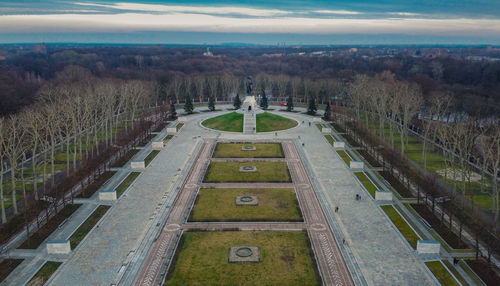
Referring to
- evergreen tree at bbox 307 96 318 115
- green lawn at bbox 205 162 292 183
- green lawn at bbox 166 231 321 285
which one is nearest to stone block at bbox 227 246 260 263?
green lawn at bbox 166 231 321 285

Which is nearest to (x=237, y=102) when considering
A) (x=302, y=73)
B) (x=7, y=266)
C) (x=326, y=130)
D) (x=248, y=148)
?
(x=326, y=130)

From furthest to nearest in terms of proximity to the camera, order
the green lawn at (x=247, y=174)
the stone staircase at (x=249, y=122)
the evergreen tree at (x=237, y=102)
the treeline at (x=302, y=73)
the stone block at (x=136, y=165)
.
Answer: the evergreen tree at (x=237, y=102)
the treeline at (x=302, y=73)
the stone staircase at (x=249, y=122)
the stone block at (x=136, y=165)
the green lawn at (x=247, y=174)

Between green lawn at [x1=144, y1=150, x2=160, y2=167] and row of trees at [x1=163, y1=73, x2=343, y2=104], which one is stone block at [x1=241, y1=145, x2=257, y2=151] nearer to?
green lawn at [x1=144, y1=150, x2=160, y2=167]

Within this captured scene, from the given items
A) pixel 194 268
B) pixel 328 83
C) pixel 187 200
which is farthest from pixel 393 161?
pixel 328 83

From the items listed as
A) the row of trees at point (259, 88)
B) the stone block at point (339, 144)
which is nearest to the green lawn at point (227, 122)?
the stone block at point (339, 144)

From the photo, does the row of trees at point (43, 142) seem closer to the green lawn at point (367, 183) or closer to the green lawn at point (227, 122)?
the green lawn at point (227, 122)

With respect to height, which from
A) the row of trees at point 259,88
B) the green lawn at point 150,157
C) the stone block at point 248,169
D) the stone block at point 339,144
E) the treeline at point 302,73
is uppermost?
the treeline at point 302,73

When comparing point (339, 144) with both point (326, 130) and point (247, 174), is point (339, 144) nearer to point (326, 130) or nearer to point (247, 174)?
point (326, 130)
